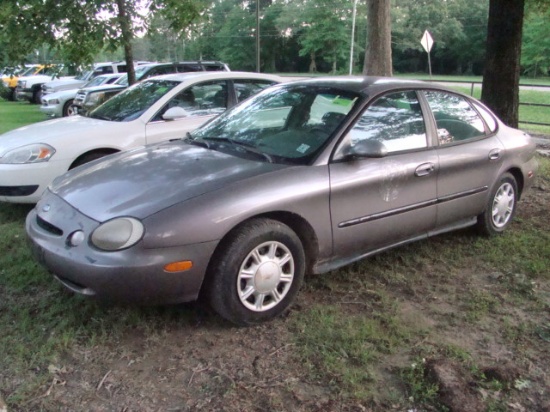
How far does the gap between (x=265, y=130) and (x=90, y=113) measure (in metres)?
3.19

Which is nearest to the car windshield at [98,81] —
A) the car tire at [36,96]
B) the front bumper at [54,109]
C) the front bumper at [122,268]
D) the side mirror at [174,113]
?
the front bumper at [54,109]

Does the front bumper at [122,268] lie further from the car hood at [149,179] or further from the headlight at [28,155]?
the headlight at [28,155]

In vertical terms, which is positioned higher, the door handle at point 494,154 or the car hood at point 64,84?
the door handle at point 494,154

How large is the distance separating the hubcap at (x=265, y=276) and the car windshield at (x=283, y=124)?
0.64m

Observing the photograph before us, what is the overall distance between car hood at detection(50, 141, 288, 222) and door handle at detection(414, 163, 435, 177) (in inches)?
44.6

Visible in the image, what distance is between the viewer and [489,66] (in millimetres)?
6977

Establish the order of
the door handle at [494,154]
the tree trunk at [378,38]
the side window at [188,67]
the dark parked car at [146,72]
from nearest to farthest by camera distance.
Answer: the door handle at [494,154]
the tree trunk at [378,38]
the dark parked car at [146,72]
the side window at [188,67]

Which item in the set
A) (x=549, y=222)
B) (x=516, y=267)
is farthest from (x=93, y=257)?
(x=549, y=222)

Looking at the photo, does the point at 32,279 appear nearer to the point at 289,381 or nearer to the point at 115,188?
the point at 115,188

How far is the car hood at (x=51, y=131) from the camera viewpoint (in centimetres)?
534

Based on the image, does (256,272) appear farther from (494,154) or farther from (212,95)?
(212,95)

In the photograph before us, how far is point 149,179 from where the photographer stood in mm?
3389

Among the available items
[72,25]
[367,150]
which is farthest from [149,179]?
[72,25]

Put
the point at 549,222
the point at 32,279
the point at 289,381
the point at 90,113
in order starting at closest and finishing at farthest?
the point at 289,381
the point at 32,279
the point at 549,222
the point at 90,113
